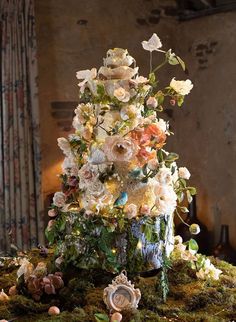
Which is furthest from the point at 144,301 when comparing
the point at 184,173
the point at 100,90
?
the point at 100,90

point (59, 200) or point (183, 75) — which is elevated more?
point (183, 75)

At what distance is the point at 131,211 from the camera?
2.06m

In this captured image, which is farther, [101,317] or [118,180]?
[118,180]

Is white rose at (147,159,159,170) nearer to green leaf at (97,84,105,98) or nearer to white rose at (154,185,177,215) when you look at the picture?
white rose at (154,185,177,215)

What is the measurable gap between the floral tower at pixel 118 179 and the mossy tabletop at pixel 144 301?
0.09m

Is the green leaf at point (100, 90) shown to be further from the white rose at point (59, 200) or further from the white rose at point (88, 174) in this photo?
the white rose at point (59, 200)

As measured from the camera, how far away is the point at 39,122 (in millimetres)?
4461

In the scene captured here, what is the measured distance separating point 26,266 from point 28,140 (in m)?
2.38

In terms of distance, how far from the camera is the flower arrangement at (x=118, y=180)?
6.88 feet

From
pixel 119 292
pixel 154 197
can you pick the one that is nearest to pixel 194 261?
pixel 154 197

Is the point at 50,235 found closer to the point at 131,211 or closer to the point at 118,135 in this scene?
the point at 131,211

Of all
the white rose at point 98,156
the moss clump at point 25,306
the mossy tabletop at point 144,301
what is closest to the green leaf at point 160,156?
the white rose at point 98,156

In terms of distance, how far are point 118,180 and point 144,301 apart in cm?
51

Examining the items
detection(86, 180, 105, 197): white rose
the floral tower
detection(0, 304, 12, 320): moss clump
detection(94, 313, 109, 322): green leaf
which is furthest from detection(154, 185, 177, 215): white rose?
detection(0, 304, 12, 320): moss clump
